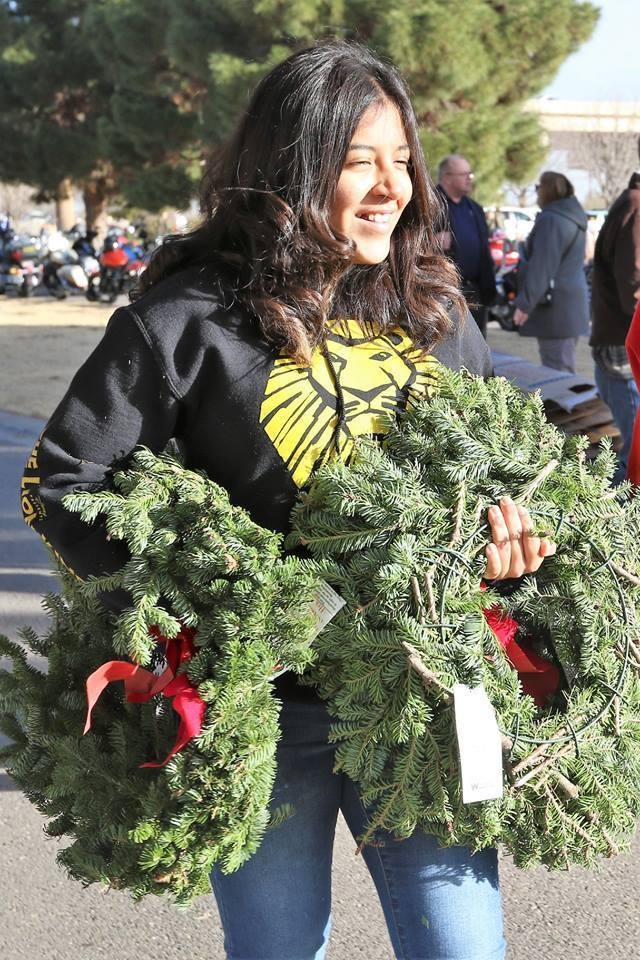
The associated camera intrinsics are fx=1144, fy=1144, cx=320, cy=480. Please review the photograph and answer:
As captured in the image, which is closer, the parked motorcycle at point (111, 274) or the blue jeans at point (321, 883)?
the blue jeans at point (321, 883)

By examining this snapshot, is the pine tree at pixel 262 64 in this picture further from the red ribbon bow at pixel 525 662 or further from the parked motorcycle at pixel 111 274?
the red ribbon bow at pixel 525 662

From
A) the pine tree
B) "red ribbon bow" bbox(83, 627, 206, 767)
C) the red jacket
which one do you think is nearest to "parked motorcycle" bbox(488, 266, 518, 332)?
the pine tree

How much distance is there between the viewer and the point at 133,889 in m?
1.72

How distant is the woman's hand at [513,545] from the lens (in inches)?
67.7

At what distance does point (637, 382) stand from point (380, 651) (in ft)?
2.99

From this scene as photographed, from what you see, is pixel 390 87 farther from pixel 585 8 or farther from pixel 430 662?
pixel 585 8

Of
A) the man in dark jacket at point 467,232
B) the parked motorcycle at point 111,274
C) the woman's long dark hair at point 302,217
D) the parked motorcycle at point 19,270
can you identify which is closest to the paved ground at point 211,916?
the woman's long dark hair at point 302,217

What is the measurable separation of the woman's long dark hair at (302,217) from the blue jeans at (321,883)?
678mm

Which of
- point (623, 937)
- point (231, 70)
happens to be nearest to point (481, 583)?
point (623, 937)

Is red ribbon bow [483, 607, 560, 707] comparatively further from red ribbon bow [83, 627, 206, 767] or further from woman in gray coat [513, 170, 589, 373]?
woman in gray coat [513, 170, 589, 373]

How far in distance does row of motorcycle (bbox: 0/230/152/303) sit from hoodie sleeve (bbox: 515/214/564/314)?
13.2 meters

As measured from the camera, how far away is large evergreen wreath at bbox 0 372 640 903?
165cm

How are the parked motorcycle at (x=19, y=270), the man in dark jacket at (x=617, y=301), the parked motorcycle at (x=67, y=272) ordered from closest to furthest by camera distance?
the man in dark jacket at (x=617, y=301), the parked motorcycle at (x=67, y=272), the parked motorcycle at (x=19, y=270)

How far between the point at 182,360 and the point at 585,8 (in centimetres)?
1718
